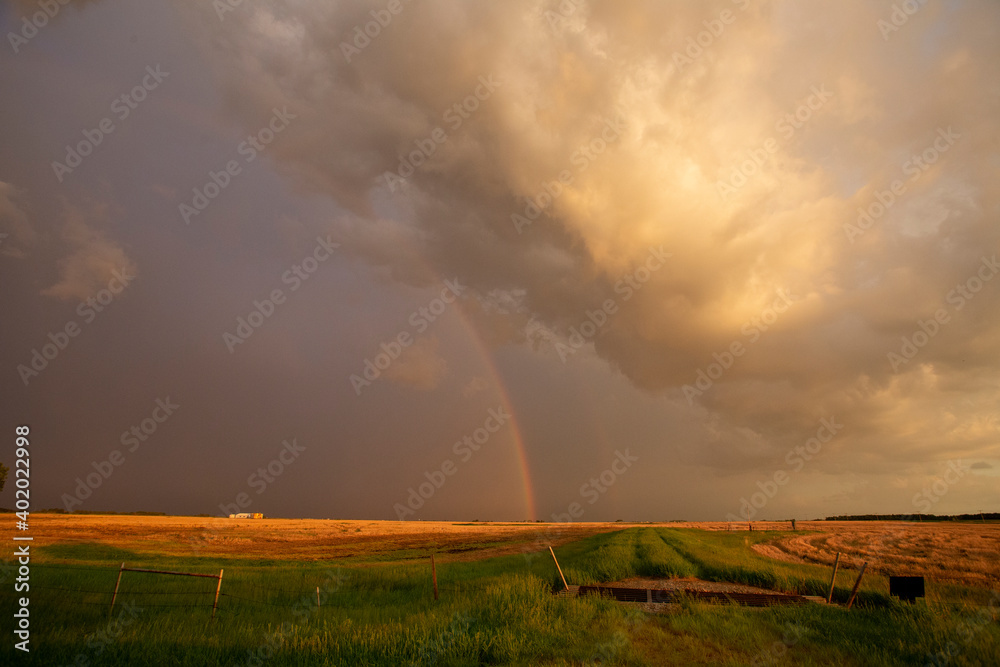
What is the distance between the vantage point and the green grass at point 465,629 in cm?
1248

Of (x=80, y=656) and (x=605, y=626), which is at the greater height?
(x=605, y=626)

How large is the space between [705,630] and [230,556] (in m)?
41.2

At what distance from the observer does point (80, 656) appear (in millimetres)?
11359

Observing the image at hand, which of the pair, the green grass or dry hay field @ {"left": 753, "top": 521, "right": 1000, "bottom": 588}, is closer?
the green grass

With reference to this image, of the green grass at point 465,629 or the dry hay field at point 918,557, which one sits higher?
the dry hay field at point 918,557

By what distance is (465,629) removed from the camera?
14.6 meters

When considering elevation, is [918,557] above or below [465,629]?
above

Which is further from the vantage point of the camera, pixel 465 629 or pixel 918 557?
pixel 918 557

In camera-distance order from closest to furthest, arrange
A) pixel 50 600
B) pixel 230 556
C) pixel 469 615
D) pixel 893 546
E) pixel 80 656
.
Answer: pixel 80 656
pixel 469 615
pixel 50 600
pixel 230 556
pixel 893 546

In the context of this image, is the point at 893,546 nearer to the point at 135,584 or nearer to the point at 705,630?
the point at 705,630

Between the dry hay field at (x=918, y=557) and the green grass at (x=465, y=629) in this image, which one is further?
the dry hay field at (x=918, y=557)

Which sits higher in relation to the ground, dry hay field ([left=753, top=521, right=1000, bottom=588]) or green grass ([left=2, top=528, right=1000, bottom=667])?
dry hay field ([left=753, top=521, right=1000, bottom=588])

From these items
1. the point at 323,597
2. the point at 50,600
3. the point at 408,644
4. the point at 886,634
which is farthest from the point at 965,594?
the point at 50,600

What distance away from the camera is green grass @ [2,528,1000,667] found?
12484 mm
